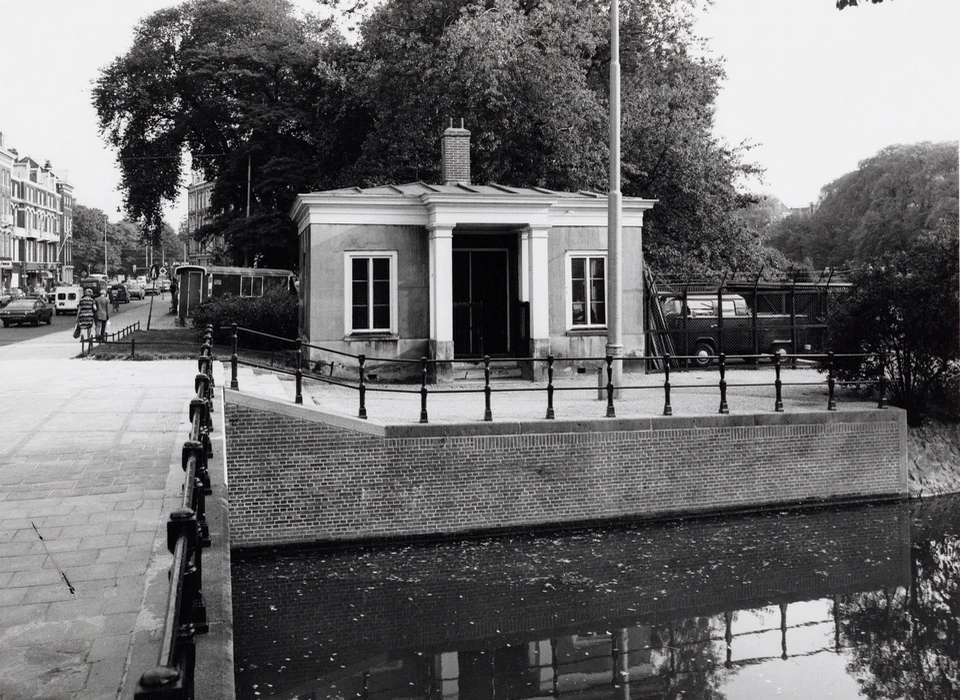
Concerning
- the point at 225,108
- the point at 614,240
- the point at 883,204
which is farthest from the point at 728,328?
the point at 883,204

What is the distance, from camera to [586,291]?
20.1 meters

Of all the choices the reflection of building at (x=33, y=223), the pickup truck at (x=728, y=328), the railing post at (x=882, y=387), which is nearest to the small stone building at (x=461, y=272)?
the pickup truck at (x=728, y=328)

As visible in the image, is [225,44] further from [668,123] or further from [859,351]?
[859,351]

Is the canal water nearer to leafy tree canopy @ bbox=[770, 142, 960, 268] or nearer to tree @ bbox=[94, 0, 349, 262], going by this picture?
tree @ bbox=[94, 0, 349, 262]

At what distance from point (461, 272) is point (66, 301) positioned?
36.4 metres

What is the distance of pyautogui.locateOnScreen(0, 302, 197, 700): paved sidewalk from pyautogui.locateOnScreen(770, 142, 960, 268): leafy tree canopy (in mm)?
40720

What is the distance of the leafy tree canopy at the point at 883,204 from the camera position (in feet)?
164

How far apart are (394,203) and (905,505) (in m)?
11.4

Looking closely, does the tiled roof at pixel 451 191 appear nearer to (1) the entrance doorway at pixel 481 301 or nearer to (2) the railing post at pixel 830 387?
(1) the entrance doorway at pixel 481 301

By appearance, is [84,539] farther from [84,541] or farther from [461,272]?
[461,272]

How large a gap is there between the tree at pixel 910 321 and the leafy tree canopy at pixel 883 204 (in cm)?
3027

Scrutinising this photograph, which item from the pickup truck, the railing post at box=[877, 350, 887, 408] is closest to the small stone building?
the pickup truck

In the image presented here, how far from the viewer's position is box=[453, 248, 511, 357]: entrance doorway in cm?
2028

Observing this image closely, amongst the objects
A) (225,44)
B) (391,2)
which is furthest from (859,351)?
(225,44)
